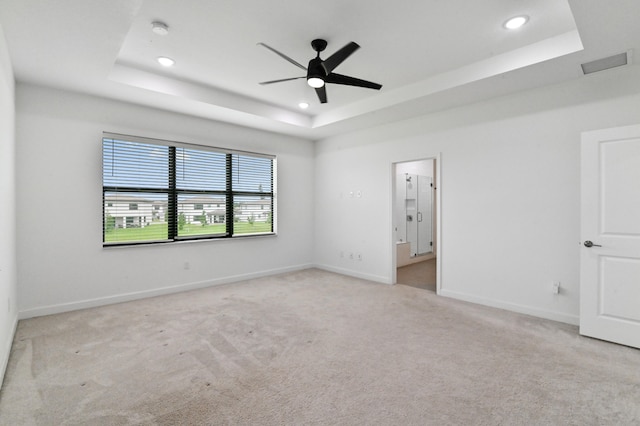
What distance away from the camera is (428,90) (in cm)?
388

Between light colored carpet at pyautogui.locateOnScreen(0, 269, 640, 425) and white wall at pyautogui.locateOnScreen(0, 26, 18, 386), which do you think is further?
white wall at pyautogui.locateOnScreen(0, 26, 18, 386)

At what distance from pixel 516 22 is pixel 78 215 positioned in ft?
16.9

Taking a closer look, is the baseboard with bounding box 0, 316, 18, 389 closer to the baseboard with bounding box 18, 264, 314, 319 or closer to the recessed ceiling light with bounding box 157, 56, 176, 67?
the baseboard with bounding box 18, 264, 314, 319

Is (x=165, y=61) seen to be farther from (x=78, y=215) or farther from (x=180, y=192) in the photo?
(x=78, y=215)

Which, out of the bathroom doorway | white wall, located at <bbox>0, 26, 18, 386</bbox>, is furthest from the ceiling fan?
the bathroom doorway

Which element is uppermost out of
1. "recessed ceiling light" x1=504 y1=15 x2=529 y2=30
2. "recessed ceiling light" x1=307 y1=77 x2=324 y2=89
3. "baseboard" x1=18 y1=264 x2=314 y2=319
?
"recessed ceiling light" x1=504 y1=15 x2=529 y2=30

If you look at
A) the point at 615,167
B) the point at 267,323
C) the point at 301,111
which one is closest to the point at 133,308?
the point at 267,323

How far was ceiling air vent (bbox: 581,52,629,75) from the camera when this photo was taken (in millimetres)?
2875

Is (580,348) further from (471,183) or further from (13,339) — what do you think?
(13,339)

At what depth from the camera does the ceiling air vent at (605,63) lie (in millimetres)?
2875

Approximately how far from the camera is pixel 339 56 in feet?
9.05

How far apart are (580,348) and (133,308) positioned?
485 centimetres

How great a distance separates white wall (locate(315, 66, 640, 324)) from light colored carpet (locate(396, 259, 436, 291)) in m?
0.44

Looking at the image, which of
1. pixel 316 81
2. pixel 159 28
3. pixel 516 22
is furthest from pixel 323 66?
pixel 516 22
